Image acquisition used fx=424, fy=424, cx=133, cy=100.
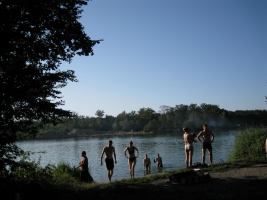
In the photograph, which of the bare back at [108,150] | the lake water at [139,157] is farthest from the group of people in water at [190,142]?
the lake water at [139,157]

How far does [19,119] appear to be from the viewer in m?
13.1

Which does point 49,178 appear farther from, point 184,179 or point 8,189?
point 184,179

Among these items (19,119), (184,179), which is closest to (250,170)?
(184,179)

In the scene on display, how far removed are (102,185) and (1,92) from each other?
14.4ft

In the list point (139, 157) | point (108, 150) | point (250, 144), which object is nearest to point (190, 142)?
point (108, 150)

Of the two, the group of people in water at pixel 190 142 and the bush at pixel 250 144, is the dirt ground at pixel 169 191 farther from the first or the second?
the bush at pixel 250 144

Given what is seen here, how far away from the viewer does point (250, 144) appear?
23.5 m

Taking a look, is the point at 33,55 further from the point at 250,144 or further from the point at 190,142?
the point at 250,144

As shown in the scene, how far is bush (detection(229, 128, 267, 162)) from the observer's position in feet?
74.7

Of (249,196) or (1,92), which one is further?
(1,92)

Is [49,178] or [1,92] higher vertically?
[1,92]

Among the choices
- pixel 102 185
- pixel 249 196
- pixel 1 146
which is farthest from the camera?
pixel 102 185

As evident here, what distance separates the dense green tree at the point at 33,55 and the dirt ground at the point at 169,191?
194 centimetres

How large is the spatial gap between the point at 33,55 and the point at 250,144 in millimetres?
14535
